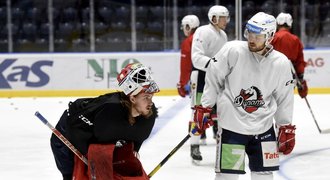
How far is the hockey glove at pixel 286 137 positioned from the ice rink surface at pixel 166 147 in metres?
1.06

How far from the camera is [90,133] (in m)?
2.31

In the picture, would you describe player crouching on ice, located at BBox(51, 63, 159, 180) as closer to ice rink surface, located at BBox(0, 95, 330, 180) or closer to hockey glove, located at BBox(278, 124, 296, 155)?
hockey glove, located at BBox(278, 124, 296, 155)

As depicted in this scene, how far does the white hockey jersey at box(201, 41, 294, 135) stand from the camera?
298 cm

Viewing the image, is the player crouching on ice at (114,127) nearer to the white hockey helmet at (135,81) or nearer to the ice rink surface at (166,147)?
the white hockey helmet at (135,81)

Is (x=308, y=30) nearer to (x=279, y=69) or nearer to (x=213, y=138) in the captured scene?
(x=213, y=138)

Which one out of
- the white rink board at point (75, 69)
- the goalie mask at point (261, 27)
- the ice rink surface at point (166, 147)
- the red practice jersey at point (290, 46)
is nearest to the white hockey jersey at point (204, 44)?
the red practice jersey at point (290, 46)

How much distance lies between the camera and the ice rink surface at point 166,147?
4.31 m

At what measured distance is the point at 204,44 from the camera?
468cm

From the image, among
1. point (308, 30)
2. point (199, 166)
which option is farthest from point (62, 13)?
point (199, 166)

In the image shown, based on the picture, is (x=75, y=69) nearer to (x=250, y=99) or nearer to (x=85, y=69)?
(x=85, y=69)

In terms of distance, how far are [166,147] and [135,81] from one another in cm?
293

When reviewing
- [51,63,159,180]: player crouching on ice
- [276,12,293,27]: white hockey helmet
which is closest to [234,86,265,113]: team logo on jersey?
[51,63,159,180]: player crouching on ice

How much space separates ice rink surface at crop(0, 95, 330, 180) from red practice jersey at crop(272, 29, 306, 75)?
0.64 meters

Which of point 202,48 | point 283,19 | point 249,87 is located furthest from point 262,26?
point 283,19
